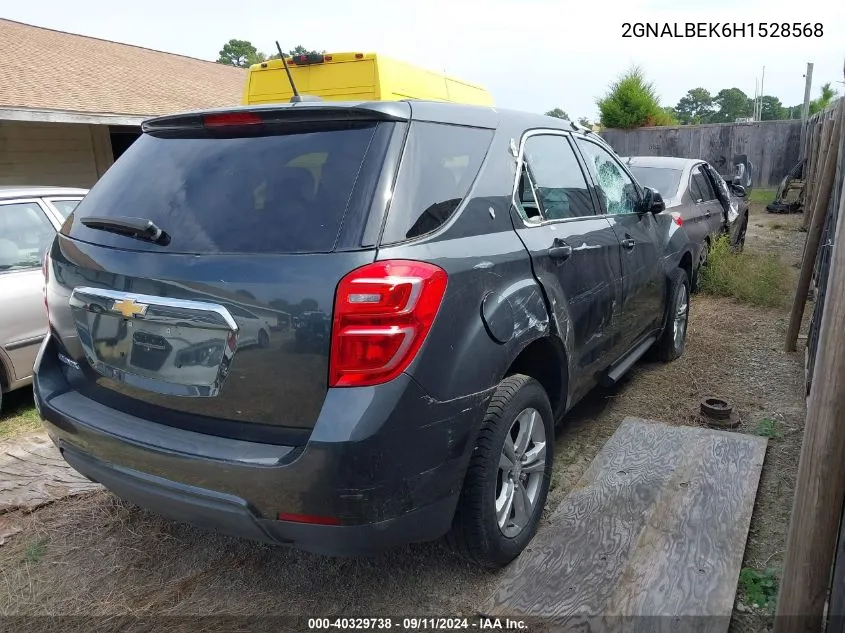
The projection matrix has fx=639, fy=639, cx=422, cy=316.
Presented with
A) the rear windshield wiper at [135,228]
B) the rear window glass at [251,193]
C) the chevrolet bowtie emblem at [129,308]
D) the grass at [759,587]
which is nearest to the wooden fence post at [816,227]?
the grass at [759,587]

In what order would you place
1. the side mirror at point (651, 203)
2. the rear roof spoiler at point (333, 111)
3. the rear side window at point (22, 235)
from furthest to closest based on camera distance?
1. the rear side window at point (22, 235)
2. the side mirror at point (651, 203)
3. the rear roof spoiler at point (333, 111)

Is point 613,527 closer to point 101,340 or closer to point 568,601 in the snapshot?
point 568,601

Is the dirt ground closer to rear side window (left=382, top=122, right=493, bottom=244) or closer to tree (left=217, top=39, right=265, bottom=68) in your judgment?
rear side window (left=382, top=122, right=493, bottom=244)

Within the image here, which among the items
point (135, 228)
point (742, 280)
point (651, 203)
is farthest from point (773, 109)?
point (135, 228)

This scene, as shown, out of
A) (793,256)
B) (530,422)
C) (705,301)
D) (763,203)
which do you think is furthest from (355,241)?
(763,203)

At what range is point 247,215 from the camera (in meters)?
2.14

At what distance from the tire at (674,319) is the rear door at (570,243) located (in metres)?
1.32

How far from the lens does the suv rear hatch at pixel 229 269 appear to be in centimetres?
196

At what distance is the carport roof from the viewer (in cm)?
848

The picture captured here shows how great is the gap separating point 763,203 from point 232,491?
59.9 ft

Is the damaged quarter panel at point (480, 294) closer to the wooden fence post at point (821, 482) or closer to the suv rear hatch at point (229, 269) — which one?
the suv rear hatch at point (229, 269)

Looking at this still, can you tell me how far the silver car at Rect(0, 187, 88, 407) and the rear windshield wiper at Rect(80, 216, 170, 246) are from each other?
2.09 m

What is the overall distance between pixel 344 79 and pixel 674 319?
3497 millimetres

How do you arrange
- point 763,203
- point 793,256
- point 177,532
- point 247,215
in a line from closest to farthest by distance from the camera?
point 247,215 → point 177,532 → point 793,256 → point 763,203
